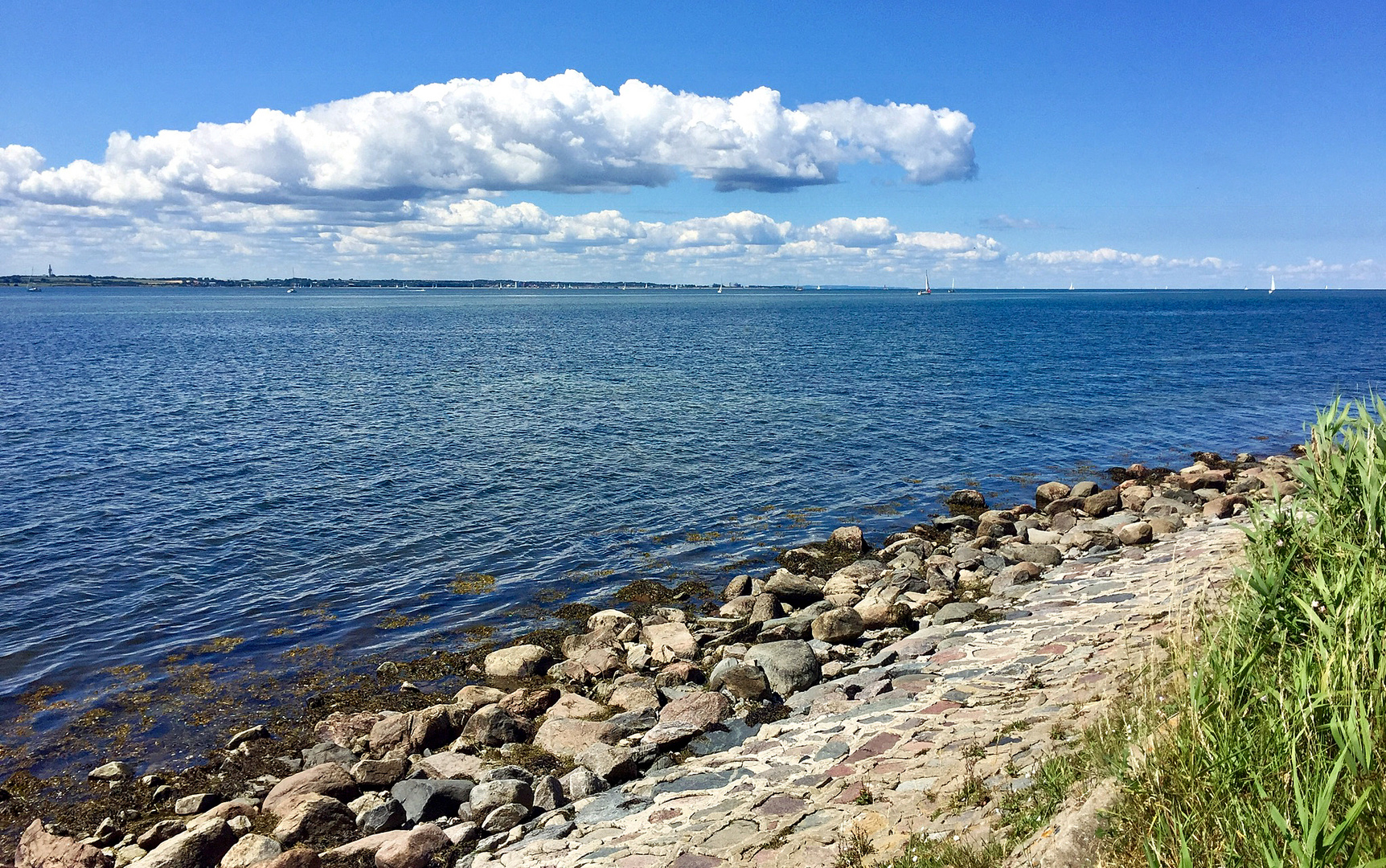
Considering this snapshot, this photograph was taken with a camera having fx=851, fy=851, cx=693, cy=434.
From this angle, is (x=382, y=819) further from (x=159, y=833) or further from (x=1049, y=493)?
(x=1049, y=493)

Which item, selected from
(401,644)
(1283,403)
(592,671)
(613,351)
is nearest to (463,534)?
(401,644)

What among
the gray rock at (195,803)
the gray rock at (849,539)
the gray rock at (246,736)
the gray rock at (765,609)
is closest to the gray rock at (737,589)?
the gray rock at (765,609)

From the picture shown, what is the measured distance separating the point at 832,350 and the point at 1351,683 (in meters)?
84.1

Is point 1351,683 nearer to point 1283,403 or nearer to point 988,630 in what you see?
point 988,630

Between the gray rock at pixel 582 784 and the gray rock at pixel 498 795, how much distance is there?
50 cm

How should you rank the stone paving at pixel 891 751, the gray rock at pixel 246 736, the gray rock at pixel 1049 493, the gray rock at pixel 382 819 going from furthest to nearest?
the gray rock at pixel 1049 493, the gray rock at pixel 246 736, the gray rock at pixel 382 819, the stone paving at pixel 891 751

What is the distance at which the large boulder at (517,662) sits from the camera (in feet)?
54.3

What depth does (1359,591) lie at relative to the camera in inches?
233

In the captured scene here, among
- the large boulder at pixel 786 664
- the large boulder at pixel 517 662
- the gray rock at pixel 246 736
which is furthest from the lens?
the large boulder at pixel 517 662

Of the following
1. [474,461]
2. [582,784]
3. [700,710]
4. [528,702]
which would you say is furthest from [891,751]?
[474,461]

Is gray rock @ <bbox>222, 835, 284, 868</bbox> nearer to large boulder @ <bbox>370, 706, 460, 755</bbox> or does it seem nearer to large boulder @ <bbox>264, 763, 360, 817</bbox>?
large boulder @ <bbox>264, 763, 360, 817</bbox>

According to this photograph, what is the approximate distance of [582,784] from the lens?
1155cm

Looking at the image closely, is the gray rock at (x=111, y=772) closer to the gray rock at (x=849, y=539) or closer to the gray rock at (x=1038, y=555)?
the gray rock at (x=849, y=539)

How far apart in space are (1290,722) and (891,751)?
18.8ft
